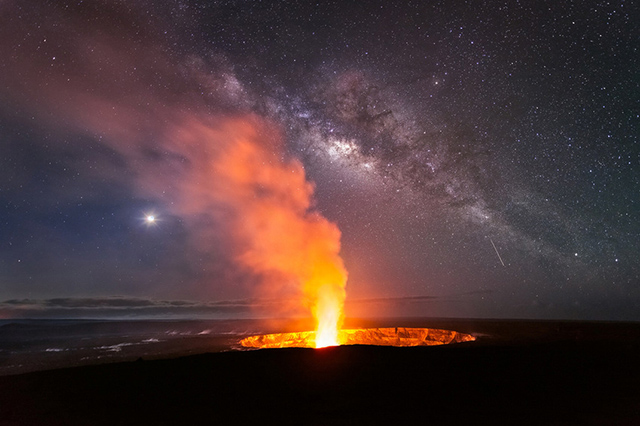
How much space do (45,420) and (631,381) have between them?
19.0m

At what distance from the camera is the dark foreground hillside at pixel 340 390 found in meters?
9.30

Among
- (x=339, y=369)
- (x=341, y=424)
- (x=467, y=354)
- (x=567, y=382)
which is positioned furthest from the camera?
(x=467, y=354)

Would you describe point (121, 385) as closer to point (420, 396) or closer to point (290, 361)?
point (290, 361)

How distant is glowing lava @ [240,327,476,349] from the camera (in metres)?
43.3

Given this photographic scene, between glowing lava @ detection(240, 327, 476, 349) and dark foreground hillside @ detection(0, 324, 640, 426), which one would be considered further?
glowing lava @ detection(240, 327, 476, 349)

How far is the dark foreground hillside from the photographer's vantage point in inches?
366

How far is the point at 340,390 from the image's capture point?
11953 millimetres

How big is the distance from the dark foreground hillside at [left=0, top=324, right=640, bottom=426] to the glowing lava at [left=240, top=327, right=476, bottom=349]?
87.8ft

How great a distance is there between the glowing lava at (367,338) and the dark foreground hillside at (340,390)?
2677 centimetres

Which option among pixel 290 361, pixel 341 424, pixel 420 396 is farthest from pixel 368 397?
pixel 290 361

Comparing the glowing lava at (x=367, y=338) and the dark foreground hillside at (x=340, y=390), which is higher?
the dark foreground hillside at (x=340, y=390)

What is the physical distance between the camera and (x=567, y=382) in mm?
12414

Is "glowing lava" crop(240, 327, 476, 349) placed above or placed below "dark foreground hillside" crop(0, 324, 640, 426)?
below

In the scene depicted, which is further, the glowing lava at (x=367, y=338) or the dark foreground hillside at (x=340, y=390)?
the glowing lava at (x=367, y=338)
